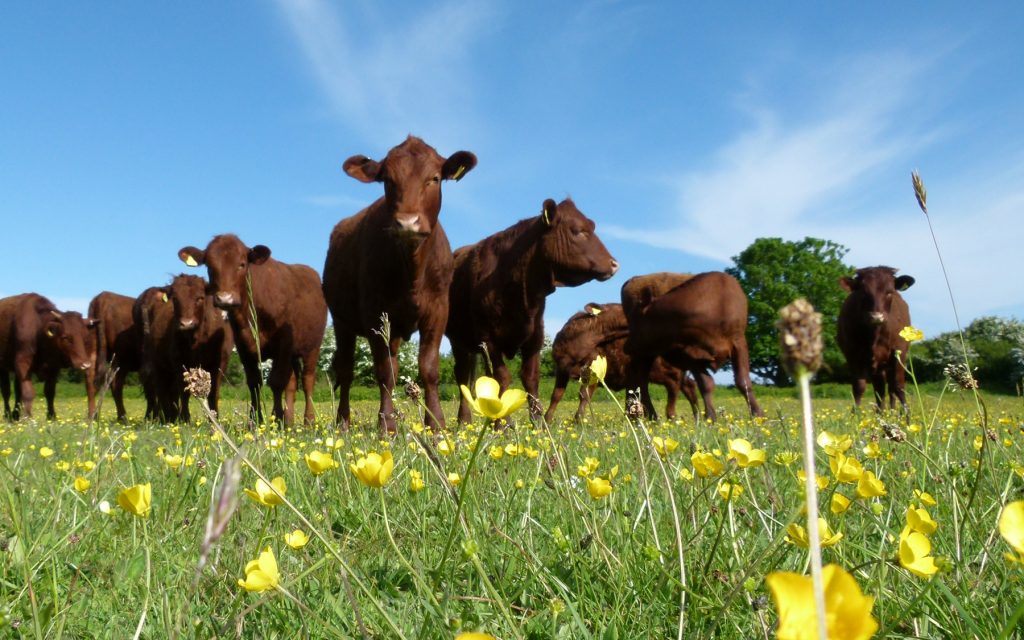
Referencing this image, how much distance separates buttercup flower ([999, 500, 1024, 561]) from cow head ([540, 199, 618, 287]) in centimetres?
919

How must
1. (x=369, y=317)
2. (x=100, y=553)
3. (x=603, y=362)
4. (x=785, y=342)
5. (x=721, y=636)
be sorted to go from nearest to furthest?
(x=785, y=342) < (x=721, y=636) < (x=603, y=362) < (x=100, y=553) < (x=369, y=317)

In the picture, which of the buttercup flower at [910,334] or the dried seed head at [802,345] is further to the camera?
the buttercup flower at [910,334]

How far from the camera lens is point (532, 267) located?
10.1 meters

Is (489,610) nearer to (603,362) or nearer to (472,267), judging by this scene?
(603,362)

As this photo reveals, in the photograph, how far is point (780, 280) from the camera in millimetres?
62969

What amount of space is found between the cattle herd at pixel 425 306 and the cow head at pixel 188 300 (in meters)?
0.02

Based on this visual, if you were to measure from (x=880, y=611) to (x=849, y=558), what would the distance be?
28.5 inches

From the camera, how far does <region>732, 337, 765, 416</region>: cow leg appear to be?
10695mm

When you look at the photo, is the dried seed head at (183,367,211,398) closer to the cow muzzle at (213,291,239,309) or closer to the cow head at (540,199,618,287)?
the cow head at (540,199,618,287)

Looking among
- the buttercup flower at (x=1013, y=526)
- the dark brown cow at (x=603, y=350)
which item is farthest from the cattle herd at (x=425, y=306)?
the buttercup flower at (x=1013, y=526)

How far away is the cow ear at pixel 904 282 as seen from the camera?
1358 centimetres

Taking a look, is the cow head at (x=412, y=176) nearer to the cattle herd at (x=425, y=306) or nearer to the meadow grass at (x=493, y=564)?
the cattle herd at (x=425, y=306)

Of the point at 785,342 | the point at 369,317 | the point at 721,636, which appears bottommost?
the point at 721,636

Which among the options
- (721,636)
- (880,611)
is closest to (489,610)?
(721,636)
